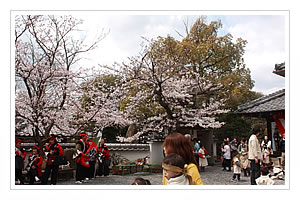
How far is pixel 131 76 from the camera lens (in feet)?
34.7

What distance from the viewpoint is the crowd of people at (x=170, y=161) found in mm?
2721

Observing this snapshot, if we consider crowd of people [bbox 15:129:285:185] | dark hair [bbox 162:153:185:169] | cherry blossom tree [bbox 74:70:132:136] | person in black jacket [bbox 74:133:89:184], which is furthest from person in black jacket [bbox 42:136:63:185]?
dark hair [bbox 162:153:185:169]

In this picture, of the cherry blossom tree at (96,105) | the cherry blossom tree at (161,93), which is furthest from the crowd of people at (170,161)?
the cherry blossom tree at (161,93)

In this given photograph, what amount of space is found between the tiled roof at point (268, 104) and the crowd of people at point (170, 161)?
123cm

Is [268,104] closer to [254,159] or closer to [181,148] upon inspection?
[254,159]

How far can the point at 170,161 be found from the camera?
2707mm

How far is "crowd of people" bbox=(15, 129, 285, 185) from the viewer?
2721 mm

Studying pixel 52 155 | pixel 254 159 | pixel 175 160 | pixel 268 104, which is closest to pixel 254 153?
pixel 254 159

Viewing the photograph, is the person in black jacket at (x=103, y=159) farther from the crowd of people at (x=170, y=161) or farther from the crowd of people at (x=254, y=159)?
the crowd of people at (x=254, y=159)

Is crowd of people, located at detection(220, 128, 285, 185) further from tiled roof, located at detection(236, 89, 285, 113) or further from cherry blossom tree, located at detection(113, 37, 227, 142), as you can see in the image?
cherry blossom tree, located at detection(113, 37, 227, 142)

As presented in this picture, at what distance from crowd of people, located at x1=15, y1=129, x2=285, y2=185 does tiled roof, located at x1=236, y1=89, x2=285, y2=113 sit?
1226 mm
